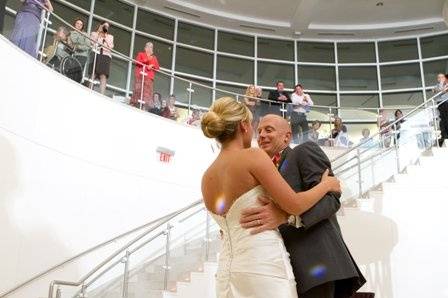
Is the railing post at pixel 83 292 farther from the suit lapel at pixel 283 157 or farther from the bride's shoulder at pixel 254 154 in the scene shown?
the bride's shoulder at pixel 254 154

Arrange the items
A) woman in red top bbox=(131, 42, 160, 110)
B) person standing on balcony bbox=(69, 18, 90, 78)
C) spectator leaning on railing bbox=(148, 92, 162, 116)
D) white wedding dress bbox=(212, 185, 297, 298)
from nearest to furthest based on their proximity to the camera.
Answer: white wedding dress bbox=(212, 185, 297, 298) < person standing on balcony bbox=(69, 18, 90, 78) < woman in red top bbox=(131, 42, 160, 110) < spectator leaning on railing bbox=(148, 92, 162, 116)

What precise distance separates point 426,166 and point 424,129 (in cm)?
120

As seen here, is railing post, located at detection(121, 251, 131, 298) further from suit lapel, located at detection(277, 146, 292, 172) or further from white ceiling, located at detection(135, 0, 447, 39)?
white ceiling, located at detection(135, 0, 447, 39)

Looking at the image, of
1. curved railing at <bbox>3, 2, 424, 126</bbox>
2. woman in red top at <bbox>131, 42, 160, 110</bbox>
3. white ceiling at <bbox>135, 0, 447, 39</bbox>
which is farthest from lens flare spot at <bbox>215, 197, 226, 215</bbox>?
white ceiling at <bbox>135, 0, 447, 39</bbox>

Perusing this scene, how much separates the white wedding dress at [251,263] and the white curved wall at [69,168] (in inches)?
177

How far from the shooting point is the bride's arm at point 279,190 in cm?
190

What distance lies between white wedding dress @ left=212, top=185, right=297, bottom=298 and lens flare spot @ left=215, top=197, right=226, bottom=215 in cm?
3

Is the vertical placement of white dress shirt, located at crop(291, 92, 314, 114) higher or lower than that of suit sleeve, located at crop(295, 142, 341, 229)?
higher

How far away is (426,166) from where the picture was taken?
679 cm

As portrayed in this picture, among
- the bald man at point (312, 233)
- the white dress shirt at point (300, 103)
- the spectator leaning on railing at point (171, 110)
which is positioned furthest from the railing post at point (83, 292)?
the white dress shirt at point (300, 103)

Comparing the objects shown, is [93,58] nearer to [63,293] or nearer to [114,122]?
[114,122]

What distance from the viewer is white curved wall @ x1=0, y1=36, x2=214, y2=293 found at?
5.97 meters

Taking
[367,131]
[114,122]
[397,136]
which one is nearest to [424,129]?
[397,136]

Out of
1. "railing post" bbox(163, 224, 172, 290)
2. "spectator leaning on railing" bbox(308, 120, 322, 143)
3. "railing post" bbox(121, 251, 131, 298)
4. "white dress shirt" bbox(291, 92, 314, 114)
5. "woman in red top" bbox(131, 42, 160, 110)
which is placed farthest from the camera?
"white dress shirt" bbox(291, 92, 314, 114)
